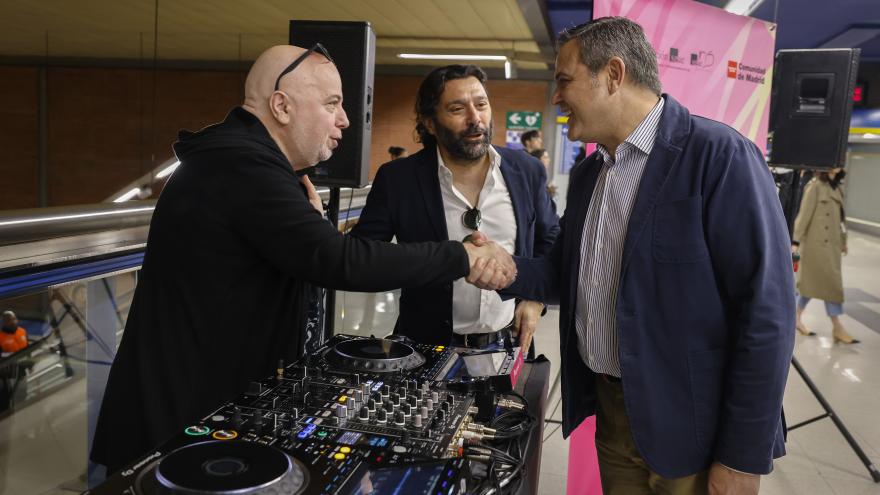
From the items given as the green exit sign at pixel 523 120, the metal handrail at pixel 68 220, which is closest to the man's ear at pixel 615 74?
the metal handrail at pixel 68 220

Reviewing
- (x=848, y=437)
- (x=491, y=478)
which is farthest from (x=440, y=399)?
(x=848, y=437)

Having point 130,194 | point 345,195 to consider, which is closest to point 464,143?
point 345,195

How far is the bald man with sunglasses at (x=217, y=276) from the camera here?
152 cm

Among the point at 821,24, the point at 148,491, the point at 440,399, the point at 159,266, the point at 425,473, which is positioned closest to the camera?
the point at 148,491

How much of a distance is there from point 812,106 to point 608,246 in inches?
102

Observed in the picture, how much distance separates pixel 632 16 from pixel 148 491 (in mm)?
2560

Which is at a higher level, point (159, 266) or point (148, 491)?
point (159, 266)

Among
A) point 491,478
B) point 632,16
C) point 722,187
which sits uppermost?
point 632,16

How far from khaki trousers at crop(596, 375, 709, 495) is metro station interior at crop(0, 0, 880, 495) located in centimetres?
17

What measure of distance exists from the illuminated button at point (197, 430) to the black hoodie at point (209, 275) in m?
0.34

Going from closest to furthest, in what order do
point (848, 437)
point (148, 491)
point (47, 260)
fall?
1. point (148, 491)
2. point (47, 260)
3. point (848, 437)

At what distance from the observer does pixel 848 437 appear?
12.3 ft

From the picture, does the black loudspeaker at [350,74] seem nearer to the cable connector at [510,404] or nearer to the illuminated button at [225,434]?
the cable connector at [510,404]

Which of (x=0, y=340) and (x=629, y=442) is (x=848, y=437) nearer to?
(x=629, y=442)
